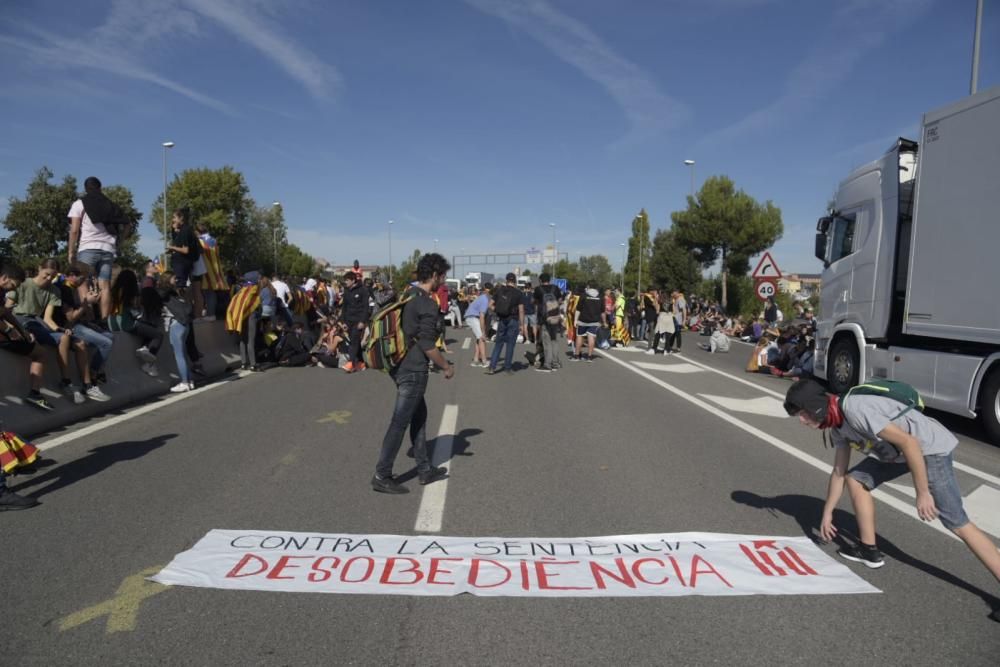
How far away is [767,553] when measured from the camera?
4445 millimetres

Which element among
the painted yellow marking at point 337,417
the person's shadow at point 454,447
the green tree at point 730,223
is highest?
the green tree at point 730,223

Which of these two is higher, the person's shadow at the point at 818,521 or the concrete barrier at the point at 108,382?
the concrete barrier at the point at 108,382

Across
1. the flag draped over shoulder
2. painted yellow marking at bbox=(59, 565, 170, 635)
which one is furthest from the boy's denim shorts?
the flag draped over shoulder

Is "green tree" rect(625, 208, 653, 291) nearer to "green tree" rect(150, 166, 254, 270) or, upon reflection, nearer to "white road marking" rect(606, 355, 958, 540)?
"green tree" rect(150, 166, 254, 270)

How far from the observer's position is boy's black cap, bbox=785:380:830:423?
404 cm

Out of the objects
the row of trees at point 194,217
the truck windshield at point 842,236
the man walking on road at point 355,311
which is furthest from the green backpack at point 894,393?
the row of trees at point 194,217

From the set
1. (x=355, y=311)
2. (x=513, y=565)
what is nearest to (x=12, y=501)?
(x=513, y=565)

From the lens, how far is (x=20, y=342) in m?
7.09

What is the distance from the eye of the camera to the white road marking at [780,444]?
5.46 metres

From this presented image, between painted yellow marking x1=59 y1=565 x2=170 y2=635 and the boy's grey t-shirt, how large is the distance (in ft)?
12.2

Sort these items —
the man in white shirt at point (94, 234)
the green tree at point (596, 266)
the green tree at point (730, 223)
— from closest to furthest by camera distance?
the man in white shirt at point (94, 234)
the green tree at point (730, 223)
the green tree at point (596, 266)

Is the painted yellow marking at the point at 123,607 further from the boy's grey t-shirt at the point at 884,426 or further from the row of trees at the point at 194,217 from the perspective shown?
the row of trees at the point at 194,217

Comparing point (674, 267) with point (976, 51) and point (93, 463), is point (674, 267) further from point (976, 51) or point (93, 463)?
point (93, 463)

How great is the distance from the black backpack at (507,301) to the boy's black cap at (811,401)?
374 inches
